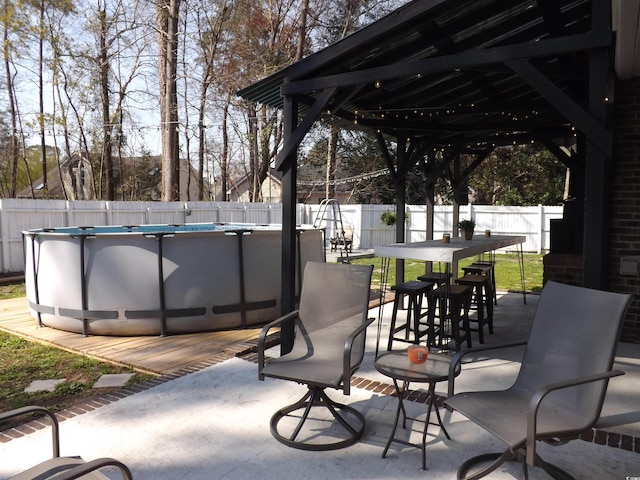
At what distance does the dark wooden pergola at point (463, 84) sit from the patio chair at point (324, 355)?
885 millimetres

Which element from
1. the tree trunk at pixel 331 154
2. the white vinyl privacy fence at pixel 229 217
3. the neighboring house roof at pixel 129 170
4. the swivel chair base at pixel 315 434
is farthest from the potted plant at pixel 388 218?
the swivel chair base at pixel 315 434

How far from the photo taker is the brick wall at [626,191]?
492cm

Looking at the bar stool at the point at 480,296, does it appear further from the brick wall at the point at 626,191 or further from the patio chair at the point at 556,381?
the patio chair at the point at 556,381

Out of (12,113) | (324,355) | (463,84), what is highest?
(12,113)

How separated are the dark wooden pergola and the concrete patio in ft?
3.06

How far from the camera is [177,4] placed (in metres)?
12.9

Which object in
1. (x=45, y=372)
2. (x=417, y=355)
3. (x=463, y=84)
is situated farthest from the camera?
(x=463, y=84)

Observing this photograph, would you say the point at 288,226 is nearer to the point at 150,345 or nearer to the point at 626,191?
the point at 150,345

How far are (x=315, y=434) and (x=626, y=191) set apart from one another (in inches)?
166

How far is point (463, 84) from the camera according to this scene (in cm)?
583

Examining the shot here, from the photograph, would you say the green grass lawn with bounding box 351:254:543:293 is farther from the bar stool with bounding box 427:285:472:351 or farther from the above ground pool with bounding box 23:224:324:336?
the bar stool with bounding box 427:285:472:351

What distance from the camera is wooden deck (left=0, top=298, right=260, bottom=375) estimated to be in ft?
14.8

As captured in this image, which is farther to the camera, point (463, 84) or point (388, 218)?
point (388, 218)

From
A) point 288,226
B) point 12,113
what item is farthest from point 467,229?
point 12,113
